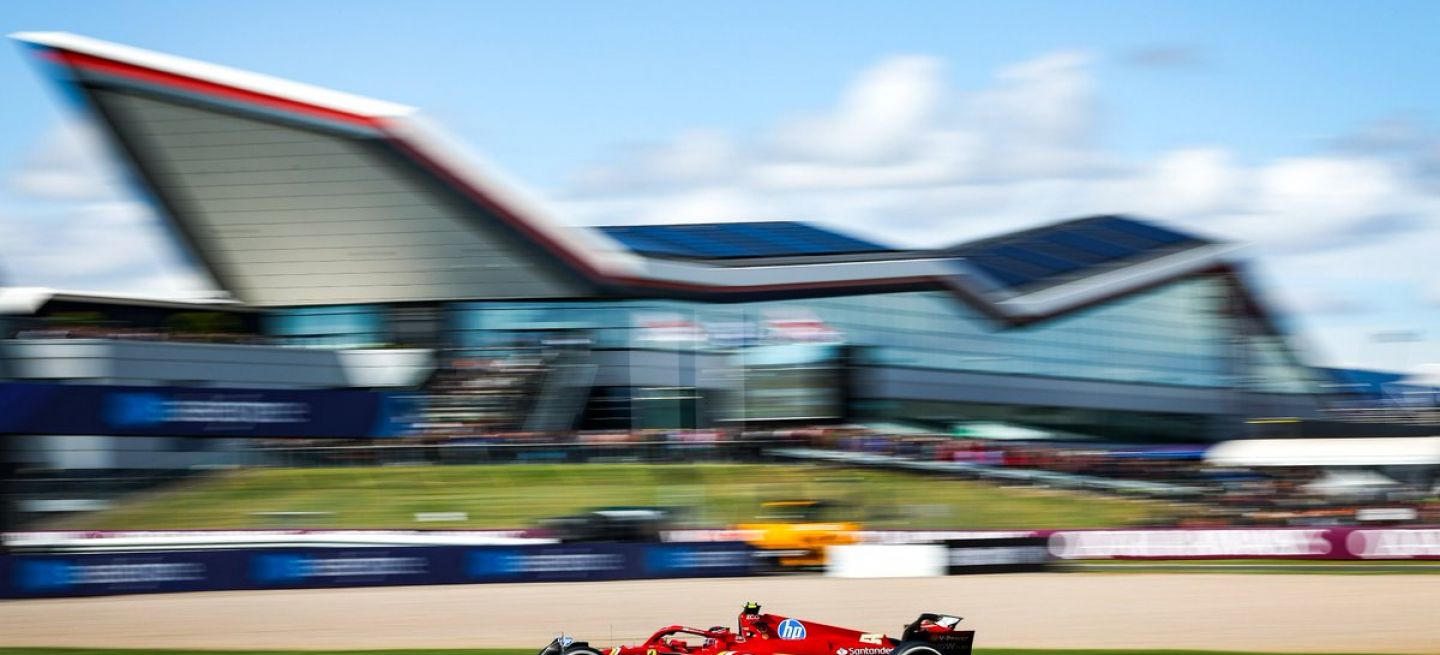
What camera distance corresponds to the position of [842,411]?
50750mm

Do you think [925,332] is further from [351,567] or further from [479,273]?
[351,567]

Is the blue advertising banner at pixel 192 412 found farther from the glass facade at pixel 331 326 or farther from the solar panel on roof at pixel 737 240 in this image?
the solar panel on roof at pixel 737 240

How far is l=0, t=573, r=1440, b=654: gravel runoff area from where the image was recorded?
19.0 metres

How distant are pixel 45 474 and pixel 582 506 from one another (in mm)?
12306

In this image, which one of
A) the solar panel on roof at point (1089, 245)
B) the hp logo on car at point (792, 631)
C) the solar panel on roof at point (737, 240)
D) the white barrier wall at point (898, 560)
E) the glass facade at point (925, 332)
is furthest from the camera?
the solar panel on roof at point (1089, 245)

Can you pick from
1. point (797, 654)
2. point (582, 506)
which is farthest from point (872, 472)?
point (797, 654)

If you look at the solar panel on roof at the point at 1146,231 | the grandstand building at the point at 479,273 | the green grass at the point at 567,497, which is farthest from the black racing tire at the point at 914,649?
the solar panel on roof at the point at 1146,231

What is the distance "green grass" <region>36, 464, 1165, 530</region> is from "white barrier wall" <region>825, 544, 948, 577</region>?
16.5 ft

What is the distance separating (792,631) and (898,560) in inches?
556

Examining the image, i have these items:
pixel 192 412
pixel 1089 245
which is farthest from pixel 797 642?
pixel 1089 245

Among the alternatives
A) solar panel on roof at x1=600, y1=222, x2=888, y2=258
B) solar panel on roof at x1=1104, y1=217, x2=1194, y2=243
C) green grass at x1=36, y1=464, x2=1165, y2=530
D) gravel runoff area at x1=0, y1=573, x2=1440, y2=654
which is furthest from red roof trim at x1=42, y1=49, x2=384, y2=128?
solar panel on roof at x1=1104, y1=217, x2=1194, y2=243

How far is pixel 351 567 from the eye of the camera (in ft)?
85.9

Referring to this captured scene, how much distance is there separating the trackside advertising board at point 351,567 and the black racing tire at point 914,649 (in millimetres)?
14635

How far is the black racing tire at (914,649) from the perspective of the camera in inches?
508
